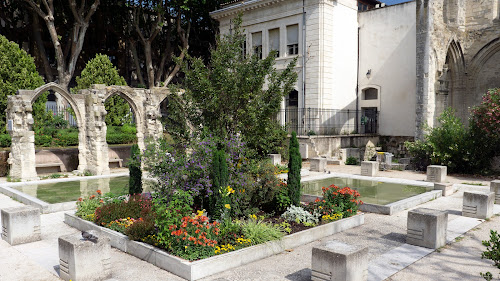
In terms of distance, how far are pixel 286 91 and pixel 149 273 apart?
18.7ft

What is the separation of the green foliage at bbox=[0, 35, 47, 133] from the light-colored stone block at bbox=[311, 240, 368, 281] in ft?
64.7

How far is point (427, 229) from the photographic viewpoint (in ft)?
25.6

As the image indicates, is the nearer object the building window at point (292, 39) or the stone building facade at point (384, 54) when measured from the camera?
the stone building facade at point (384, 54)

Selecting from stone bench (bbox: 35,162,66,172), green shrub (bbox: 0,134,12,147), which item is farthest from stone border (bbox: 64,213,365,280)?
green shrub (bbox: 0,134,12,147)

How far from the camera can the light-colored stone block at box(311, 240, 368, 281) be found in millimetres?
5652

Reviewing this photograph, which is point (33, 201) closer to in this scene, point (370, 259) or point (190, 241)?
point (190, 241)

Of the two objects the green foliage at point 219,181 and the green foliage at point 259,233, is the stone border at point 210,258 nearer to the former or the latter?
the green foliage at point 259,233

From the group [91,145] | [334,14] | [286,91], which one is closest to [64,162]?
[91,145]

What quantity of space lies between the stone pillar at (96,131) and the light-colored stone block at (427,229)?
13398 millimetres

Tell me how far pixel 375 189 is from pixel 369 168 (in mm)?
3131

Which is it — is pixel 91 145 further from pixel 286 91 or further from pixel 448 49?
pixel 448 49

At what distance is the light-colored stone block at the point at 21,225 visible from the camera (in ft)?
26.3

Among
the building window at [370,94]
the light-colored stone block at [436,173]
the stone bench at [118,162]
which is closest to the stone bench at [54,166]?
the stone bench at [118,162]

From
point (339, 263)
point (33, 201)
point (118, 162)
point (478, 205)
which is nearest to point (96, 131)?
point (118, 162)
